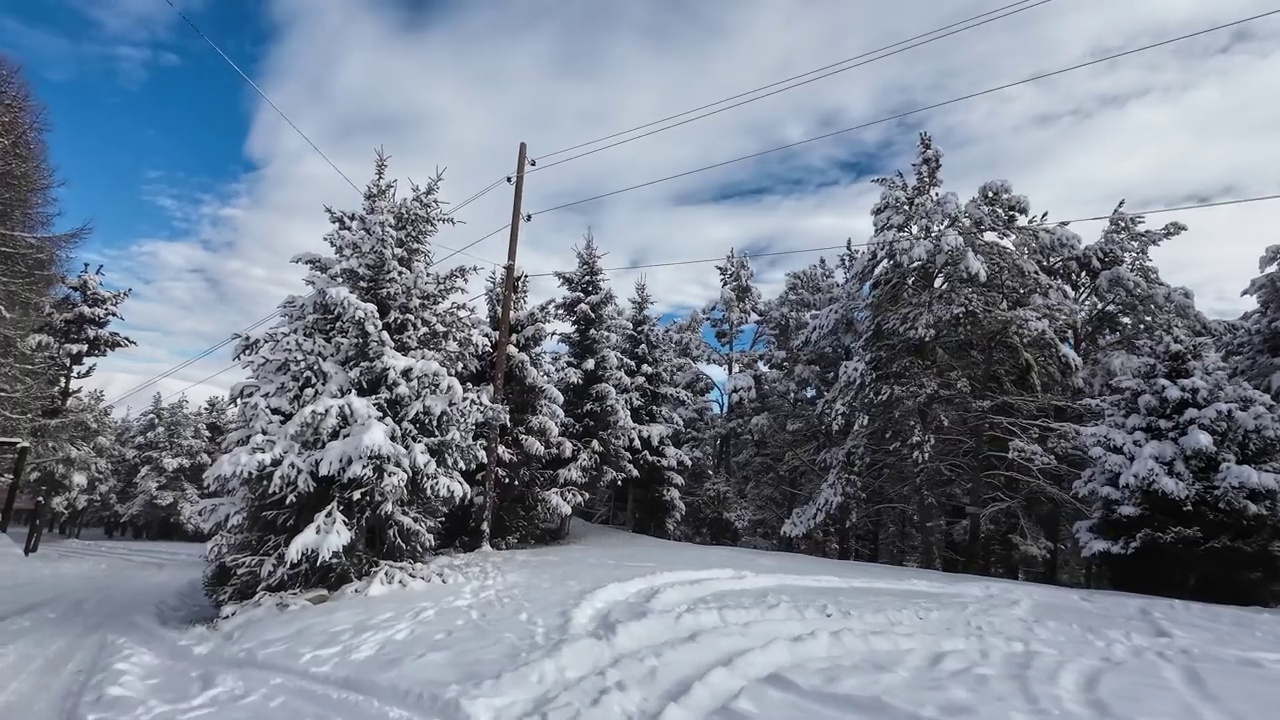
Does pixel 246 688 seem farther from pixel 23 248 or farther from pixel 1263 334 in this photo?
pixel 1263 334

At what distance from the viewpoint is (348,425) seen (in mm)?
9469

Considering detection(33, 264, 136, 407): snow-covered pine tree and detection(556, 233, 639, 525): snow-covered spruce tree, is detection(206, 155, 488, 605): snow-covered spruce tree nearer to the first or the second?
detection(556, 233, 639, 525): snow-covered spruce tree

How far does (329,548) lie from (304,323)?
358 cm

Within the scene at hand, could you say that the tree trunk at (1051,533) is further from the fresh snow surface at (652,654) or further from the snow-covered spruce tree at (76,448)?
the snow-covered spruce tree at (76,448)

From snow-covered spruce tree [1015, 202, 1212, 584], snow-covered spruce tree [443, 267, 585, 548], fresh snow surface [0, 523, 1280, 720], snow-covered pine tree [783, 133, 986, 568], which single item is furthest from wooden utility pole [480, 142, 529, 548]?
snow-covered spruce tree [1015, 202, 1212, 584]

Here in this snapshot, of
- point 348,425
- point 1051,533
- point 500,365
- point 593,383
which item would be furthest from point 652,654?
point 1051,533

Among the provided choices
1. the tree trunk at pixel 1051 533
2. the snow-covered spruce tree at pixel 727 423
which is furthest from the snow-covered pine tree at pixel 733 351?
the tree trunk at pixel 1051 533

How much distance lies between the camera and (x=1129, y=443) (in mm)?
10906

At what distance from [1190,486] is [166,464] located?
44383 millimetres

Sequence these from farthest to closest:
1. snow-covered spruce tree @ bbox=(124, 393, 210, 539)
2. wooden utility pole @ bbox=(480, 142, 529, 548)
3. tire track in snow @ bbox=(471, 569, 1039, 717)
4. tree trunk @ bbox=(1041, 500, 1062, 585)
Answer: snow-covered spruce tree @ bbox=(124, 393, 210, 539) → tree trunk @ bbox=(1041, 500, 1062, 585) → wooden utility pole @ bbox=(480, 142, 529, 548) → tire track in snow @ bbox=(471, 569, 1039, 717)

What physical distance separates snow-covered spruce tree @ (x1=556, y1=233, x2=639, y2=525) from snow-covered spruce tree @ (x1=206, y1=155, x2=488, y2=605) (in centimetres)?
646

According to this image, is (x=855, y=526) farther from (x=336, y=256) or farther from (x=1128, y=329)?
(x=336, y=256)

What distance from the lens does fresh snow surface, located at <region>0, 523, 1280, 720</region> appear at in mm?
4996

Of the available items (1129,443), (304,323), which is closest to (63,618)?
(304,323)
